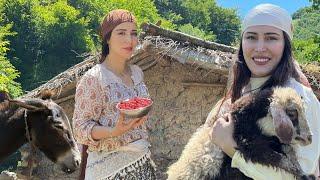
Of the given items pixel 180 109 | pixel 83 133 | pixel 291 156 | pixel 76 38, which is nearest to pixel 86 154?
pixel 83 133

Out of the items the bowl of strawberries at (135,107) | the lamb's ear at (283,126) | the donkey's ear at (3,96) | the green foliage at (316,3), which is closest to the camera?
the lamb's ear at (283,126)

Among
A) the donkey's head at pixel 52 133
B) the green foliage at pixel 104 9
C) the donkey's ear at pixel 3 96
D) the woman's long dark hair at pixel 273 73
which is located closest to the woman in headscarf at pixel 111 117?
the woman's long dark hair at pixel 273 73

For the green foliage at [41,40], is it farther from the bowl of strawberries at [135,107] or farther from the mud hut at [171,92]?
the bowl of strawberries at [135,107]

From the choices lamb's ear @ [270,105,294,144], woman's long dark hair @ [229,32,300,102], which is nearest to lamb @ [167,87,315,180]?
lamb's ear @ [270,105,294,144]

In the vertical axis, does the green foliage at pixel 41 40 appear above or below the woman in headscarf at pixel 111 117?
below

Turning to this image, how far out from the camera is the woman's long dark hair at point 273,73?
2541 millimetres

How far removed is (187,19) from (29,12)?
1453 inches

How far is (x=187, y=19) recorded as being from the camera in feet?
273

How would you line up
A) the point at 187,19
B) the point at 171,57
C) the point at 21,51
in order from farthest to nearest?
the point at 187,19, the point at 21,51, the point at 171,57

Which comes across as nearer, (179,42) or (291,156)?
(291,156)

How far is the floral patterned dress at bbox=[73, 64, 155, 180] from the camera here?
151 inches

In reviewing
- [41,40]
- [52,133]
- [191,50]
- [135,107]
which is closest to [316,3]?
[191,50]

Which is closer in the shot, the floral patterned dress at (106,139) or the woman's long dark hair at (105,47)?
the floral patterned dress at (106,139)

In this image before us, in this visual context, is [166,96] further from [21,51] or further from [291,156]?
[21,51]
